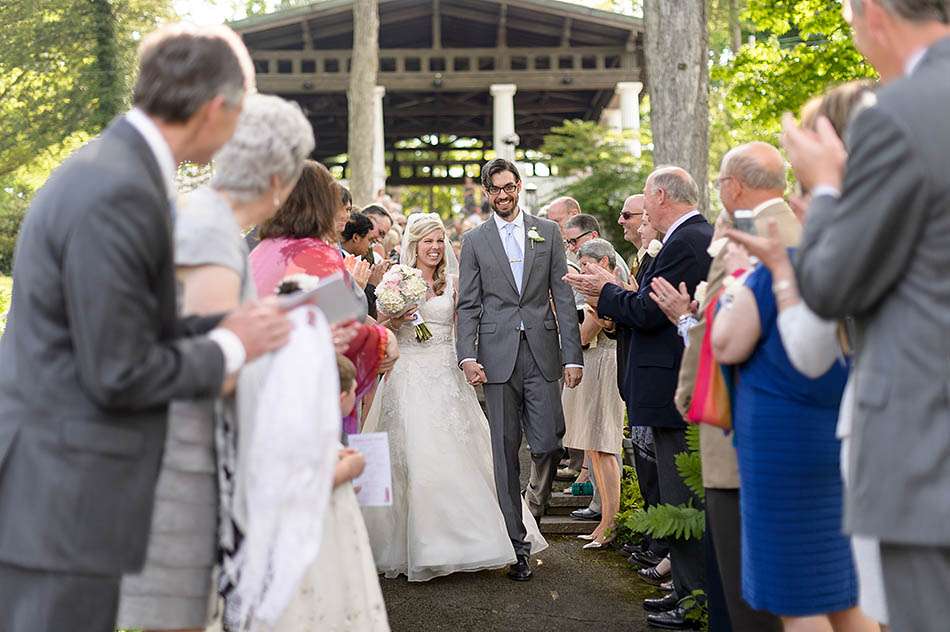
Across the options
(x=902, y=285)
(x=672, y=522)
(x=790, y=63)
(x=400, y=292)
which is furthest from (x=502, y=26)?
(x=902, y=285)

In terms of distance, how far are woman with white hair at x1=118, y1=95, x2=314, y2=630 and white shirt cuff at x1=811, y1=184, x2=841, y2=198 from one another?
1346mm

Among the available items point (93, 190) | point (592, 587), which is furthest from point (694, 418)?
point (592, 587)

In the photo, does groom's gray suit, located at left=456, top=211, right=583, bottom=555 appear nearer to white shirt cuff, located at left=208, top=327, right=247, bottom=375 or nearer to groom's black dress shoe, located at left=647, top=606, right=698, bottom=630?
groom's black dress shoe, located at left=647, top=606, right=698, bottom=630

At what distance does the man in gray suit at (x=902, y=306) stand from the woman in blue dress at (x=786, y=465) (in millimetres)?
951

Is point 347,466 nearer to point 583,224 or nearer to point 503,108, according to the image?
point 583,224

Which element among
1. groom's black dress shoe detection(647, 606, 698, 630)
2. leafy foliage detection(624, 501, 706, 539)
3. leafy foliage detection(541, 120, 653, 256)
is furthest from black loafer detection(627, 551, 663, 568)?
leafy foliage detection(541, 120, 653, 256)

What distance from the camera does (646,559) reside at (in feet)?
24.4

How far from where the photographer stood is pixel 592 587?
699cm

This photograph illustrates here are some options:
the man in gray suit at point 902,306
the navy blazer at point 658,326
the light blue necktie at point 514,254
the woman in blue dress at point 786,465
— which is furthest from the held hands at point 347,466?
the light blue necktie at point 514,254

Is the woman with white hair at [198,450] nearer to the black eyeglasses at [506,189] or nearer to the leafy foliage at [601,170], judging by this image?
the black eyeglasses at [506,189]

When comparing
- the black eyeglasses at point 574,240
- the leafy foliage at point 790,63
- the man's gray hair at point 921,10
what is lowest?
the black eyeglasses at point 574,240

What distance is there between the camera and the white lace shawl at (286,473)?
2.91 meters

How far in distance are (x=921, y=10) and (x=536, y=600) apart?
4.68 m

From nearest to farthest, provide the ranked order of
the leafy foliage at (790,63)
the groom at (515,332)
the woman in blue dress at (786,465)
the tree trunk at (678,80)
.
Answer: the woman in blue dress at (786,465) < the groom at (515,332) < the tree trunk at (678,80) < the leafy foliage at (790,63)
